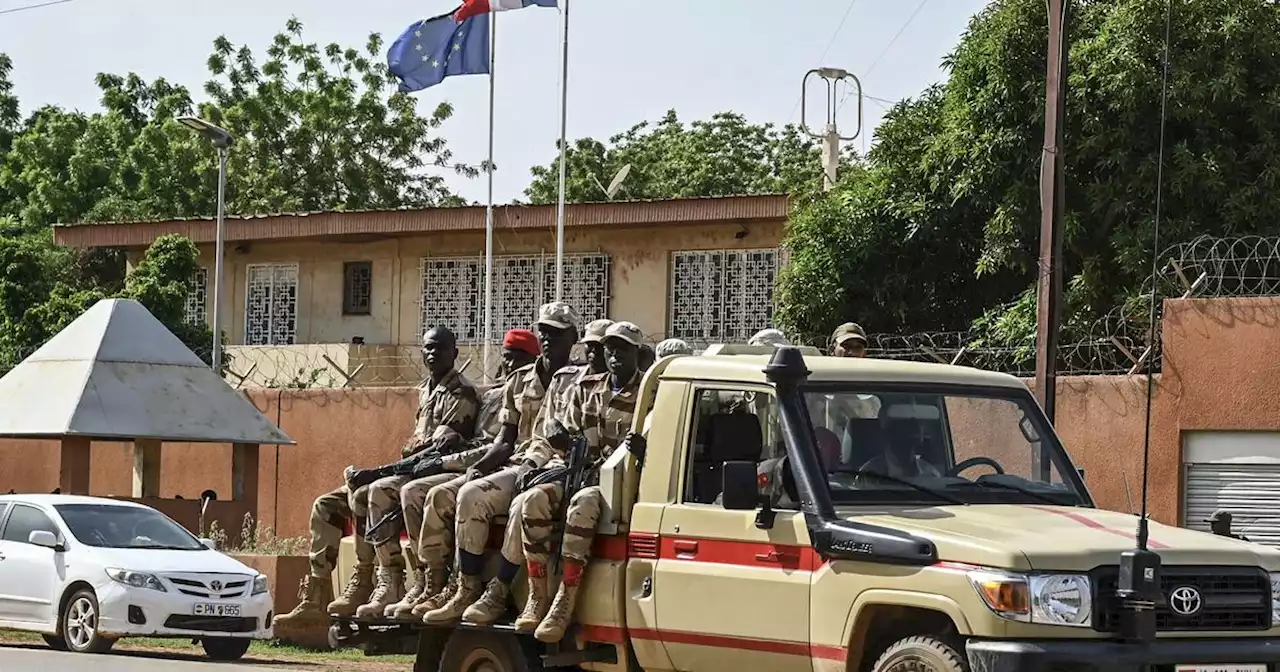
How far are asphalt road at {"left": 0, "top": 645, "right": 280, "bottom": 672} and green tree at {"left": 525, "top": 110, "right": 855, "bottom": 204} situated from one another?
2857 cm

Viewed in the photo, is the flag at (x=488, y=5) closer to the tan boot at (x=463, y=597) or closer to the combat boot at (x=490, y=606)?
the tan boot at (x=463, y=597)

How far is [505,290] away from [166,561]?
12.8 meters

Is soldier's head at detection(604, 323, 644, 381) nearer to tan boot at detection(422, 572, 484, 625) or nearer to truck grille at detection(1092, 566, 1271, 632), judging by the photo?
tan boot at detection(422, 572, 484, 625)

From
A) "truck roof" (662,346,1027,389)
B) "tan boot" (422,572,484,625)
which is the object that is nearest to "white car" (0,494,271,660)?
"tan boot" (422,572,484,625)

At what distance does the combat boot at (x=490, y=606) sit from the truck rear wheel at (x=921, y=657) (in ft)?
7.71

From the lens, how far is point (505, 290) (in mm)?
29703

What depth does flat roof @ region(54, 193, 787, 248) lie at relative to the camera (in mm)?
26953

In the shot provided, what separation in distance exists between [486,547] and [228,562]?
8610 millimetres

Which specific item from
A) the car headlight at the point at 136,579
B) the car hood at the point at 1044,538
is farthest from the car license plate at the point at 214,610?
the car hood at the point at 1044,538

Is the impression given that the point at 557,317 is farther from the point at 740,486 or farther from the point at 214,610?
the point at 214,610

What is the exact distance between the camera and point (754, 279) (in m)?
27.5

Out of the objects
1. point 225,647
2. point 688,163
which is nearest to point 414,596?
point 225,647

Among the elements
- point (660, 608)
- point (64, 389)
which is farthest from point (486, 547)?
point (64, 389)

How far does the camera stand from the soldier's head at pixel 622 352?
388 inches
